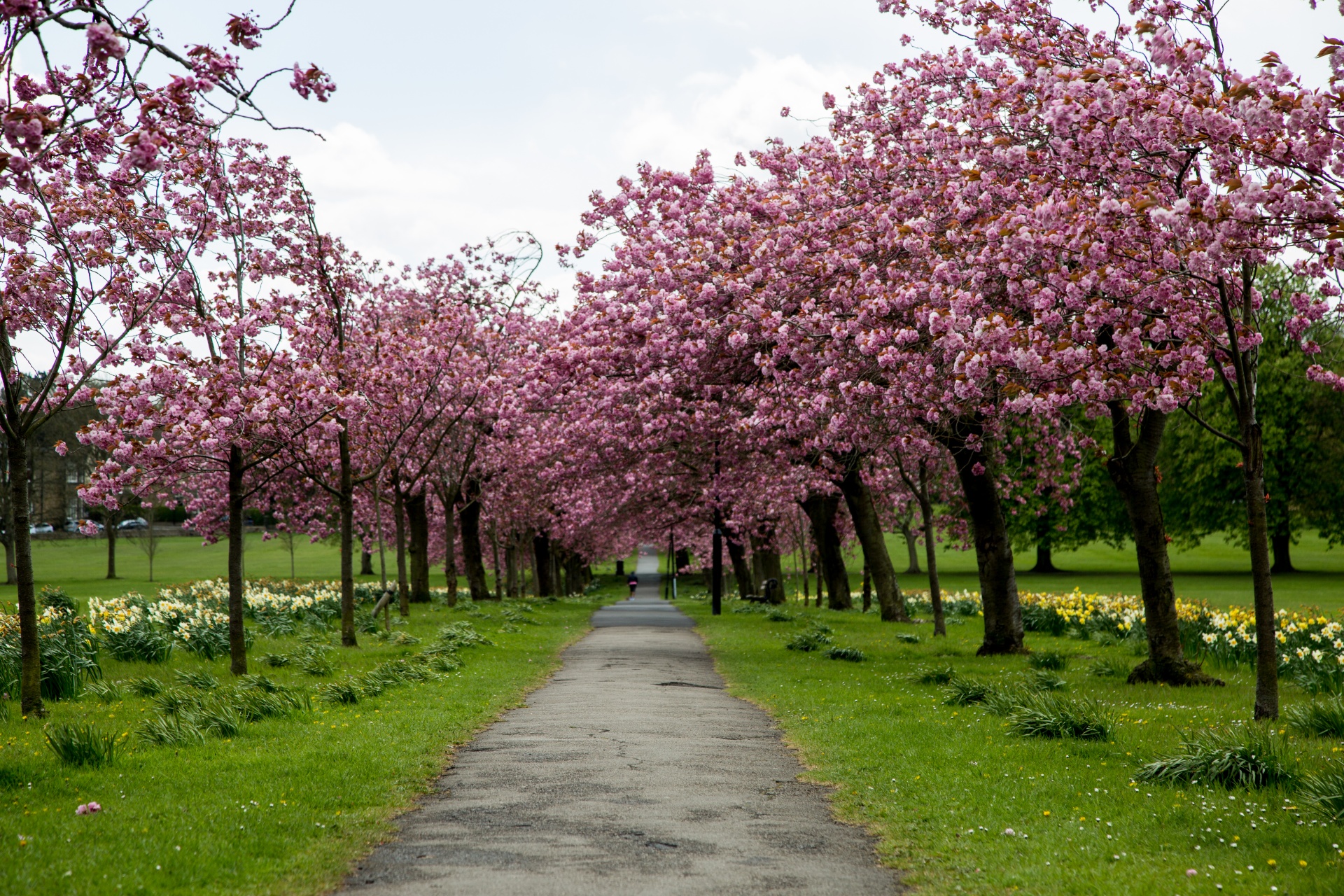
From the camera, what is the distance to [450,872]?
5789mm

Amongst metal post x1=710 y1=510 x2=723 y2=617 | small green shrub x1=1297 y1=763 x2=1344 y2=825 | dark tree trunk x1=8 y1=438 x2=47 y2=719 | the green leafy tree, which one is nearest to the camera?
small green shrub x1=1297 y1=763 x2=1344 y2=825

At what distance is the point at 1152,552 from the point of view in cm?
1380

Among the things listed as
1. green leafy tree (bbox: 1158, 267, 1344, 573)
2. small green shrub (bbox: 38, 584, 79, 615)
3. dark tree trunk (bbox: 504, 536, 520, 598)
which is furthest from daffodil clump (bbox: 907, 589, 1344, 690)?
dark tree trunk (bbox: 504, 536, 520, 598)

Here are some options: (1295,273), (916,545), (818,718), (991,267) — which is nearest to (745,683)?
(818,718)

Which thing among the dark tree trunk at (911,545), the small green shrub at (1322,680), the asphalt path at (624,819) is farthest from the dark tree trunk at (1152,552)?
the dark tree trunk at (911,545)

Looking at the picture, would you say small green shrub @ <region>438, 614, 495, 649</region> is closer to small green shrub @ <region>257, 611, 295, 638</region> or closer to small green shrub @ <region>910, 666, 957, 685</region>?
small green shrub @ <region>257, 611, 295, 638</region>

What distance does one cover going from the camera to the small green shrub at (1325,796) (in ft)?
21.2

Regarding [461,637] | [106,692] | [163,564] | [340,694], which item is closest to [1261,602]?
[340,694]

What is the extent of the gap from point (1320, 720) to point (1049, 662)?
625 cm

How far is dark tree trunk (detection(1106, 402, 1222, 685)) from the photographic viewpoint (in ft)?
44.9

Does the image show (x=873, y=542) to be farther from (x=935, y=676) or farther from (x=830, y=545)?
(x=935, y=676)

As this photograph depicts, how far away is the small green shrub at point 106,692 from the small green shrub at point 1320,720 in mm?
11998

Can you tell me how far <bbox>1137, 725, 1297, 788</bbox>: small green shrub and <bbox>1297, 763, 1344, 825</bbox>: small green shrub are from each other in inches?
12.2

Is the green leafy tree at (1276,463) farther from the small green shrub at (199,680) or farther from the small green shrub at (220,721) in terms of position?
the small green shrub at (220,721)
